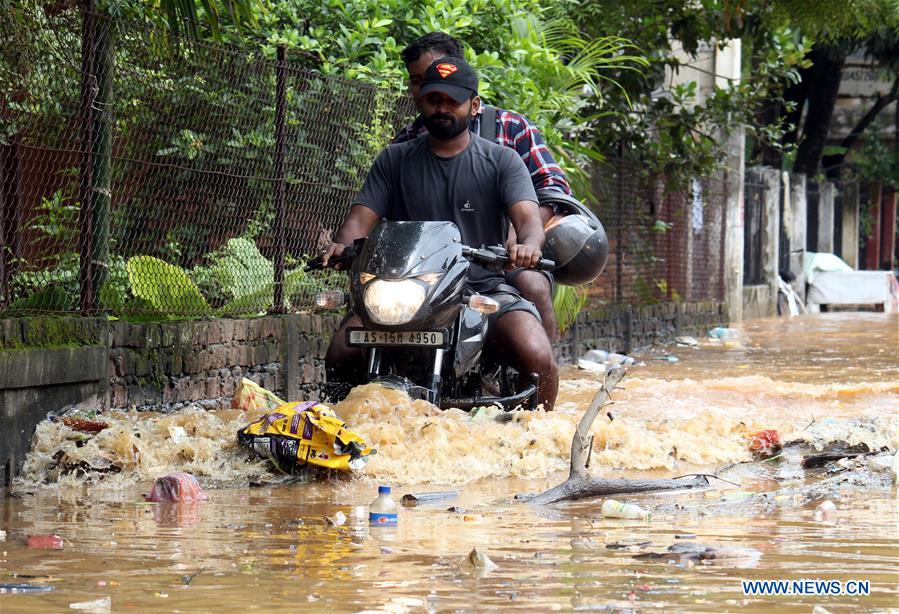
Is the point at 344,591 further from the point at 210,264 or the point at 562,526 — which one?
the point at 210,264

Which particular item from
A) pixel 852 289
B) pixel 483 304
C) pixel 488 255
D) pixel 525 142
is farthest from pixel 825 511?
pixel 852 289

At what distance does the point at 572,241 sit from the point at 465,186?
626 mm

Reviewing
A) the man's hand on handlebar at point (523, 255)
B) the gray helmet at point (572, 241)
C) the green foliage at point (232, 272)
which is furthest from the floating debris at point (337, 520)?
the green foliage at point (232, 272)

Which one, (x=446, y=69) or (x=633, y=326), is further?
(x=633, y=326)

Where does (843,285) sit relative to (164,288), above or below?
above

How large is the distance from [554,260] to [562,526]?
8.95 feet

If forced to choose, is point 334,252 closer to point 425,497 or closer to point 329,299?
point 329,299

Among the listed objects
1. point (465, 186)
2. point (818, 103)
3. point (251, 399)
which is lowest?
point (251, 399)

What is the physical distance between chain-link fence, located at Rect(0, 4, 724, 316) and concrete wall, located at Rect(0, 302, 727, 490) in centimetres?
16

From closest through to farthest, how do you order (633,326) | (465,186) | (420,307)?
(420,307) < (465,186) < (633,326)

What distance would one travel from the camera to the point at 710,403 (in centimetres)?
1020

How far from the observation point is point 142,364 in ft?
26.2

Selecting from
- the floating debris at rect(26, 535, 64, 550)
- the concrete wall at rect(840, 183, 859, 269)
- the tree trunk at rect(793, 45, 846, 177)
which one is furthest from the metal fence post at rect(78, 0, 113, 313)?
the concrete wall at rect(840, 183, 859, 269)

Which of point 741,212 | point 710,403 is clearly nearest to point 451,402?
point 710,403
